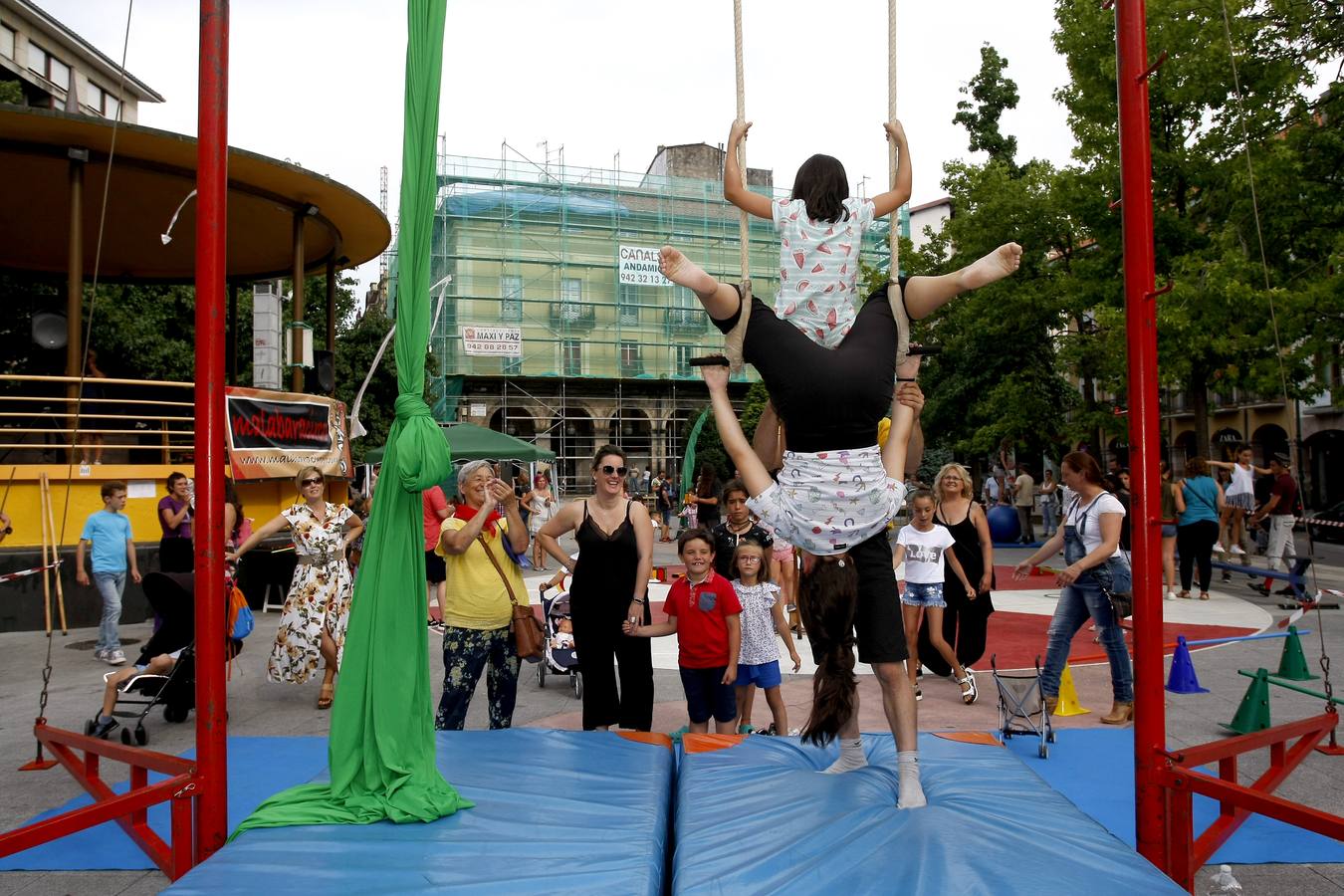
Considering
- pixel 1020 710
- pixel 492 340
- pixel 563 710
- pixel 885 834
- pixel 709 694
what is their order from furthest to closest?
pixel 492 340
pixel 563 710
pixel 1020 710
pixel 709 694
pixel 885 834

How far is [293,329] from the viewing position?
13695 millimetres

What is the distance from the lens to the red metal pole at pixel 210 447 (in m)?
3.60

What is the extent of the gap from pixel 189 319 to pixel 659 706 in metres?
22.6

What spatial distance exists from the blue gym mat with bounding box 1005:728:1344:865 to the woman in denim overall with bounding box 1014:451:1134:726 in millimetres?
317

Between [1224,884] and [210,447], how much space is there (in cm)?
421

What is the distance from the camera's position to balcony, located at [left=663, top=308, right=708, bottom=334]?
125ft

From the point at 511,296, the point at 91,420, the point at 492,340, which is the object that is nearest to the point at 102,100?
the point at 511,296

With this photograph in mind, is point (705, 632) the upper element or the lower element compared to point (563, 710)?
upper

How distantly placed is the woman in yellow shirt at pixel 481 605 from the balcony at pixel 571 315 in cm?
3124

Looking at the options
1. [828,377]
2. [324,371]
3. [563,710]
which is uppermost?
[324,371]

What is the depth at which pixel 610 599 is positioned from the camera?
4.94 metres

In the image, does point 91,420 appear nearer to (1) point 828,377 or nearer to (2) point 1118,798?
(1) point 828,377

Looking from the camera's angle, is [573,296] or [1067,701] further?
[573,296]

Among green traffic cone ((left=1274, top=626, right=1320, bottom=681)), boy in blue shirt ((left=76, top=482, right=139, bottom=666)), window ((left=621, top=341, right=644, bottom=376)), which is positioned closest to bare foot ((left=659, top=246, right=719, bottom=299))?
green traffic cone ((left=1274, top=626, right=1320, bottom=681))
